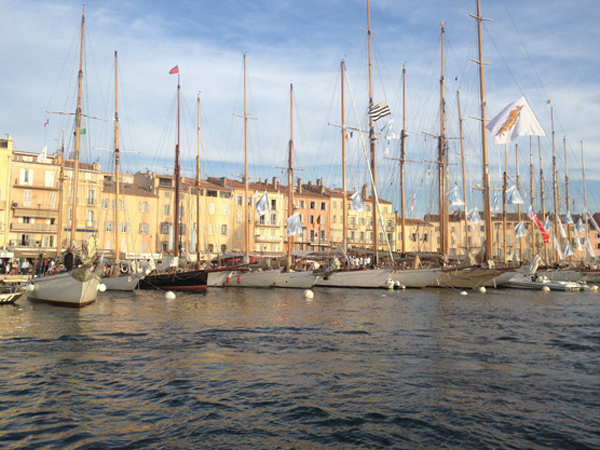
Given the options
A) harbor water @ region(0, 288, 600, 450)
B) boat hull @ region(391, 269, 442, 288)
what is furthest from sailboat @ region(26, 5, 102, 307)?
boat hull @ region(391, 269, 442, 288)

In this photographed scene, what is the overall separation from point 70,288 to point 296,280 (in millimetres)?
25649

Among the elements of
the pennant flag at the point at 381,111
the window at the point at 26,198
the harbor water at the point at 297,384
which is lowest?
the harbor water at the point at 297,384

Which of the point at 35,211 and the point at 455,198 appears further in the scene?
the point at 35,211

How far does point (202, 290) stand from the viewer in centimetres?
5091

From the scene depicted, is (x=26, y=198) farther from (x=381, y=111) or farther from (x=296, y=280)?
(x=381, y=111)

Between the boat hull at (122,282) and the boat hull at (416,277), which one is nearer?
the boat hull at (122,282)

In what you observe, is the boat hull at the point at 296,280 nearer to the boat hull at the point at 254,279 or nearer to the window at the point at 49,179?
the boat hull at the point at 254,279

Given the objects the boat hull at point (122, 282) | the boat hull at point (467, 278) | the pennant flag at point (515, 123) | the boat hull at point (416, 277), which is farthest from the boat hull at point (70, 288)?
the boat hull at point (467, 278)

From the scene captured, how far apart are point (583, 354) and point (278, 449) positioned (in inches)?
483

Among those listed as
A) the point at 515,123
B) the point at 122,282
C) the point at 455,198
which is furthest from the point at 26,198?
the point at 515,123

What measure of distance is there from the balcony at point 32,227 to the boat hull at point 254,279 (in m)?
29.4

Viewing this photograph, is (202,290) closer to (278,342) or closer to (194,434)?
(278,342)

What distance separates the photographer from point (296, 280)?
5484 centimetres

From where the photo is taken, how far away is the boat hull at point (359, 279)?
5156 cm
